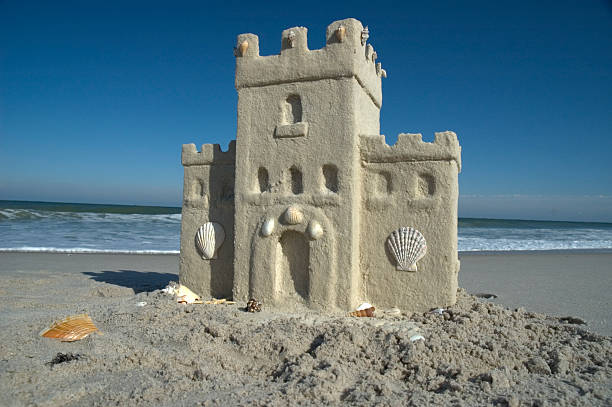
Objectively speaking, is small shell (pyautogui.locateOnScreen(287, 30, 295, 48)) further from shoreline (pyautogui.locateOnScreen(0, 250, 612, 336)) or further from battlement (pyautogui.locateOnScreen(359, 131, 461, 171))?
shoreline (pyautogui.locateOnScreen(0, 250, 612, 336))

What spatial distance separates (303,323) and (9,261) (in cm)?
1273

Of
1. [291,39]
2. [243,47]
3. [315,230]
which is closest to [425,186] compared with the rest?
[315,230]

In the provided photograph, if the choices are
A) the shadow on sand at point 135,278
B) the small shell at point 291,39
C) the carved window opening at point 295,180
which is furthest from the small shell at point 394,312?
the shadow on sand at point 135,278

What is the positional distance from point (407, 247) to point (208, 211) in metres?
3.78

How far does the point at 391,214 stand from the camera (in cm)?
702

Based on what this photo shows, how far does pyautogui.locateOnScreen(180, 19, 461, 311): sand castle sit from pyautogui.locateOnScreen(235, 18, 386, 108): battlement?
0.7 inches

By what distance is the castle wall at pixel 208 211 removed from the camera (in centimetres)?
813

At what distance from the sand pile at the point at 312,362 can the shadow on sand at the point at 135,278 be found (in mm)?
3921

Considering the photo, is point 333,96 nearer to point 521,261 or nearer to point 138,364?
point 138,364

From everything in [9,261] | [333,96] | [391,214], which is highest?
[333,96]

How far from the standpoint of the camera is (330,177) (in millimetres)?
7102

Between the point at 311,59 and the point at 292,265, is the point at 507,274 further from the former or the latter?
the point at 311,59

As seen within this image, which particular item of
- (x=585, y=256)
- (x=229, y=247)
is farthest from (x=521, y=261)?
(x=229, y=247)

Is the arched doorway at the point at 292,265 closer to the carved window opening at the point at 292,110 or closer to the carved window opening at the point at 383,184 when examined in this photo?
the carved window opening at the point at 383,184
